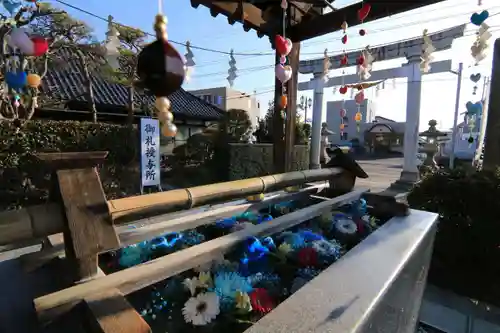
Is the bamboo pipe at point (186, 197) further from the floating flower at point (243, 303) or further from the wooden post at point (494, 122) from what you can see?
the wooden post at point (494, 122)

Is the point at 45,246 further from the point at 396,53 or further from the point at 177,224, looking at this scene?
the point at 396,53

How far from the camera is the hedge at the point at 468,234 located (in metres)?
2.84

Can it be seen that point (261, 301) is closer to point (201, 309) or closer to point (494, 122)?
point (201, 309)

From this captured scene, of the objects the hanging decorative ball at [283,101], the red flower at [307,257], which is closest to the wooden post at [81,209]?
A: the red flower at [307,257]

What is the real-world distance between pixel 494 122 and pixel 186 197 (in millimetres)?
4868

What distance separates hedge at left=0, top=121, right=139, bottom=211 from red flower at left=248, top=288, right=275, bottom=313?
496cm

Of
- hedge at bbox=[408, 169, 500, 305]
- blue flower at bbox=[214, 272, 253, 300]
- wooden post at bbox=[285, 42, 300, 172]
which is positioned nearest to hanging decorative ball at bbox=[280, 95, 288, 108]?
wooden post at bbox=[285, 42, 300, 172]

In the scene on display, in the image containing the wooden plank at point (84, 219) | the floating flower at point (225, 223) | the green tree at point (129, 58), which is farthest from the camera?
the green tree at point (129, 58)

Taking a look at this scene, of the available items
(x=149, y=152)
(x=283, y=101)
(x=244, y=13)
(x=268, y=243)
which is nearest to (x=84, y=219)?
(x=268, y=243)

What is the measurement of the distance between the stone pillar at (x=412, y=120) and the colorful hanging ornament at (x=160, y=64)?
358 inches

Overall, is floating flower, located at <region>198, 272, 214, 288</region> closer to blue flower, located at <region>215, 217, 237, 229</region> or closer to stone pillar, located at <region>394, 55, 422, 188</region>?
blue flower, located at <region>215, 217, 237, 229</region>

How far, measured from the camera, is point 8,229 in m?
0.79

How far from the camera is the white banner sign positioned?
512cm

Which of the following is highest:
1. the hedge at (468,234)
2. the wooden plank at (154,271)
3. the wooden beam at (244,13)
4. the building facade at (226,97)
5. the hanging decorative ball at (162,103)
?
the building facade at (226,97)
